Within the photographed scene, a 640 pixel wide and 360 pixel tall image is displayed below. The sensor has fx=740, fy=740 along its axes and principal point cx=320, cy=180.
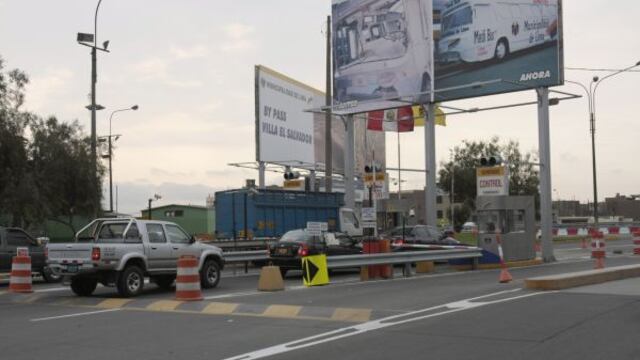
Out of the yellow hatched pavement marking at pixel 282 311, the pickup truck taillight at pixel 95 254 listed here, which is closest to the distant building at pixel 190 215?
the pickup truck taillight at pixel 95 254

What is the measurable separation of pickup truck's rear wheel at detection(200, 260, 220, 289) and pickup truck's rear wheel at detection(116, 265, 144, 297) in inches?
77.4

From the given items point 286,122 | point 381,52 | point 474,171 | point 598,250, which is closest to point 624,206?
point 474,171

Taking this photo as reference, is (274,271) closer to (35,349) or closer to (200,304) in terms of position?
(200,304)

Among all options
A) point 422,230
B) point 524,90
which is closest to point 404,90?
point 524,90

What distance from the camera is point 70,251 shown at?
15.7 meters

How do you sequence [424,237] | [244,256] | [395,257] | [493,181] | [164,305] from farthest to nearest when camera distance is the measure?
[493,181] → [424,237] → [244,256] → [395,257] → [164,305]

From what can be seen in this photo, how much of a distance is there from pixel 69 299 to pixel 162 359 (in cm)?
779

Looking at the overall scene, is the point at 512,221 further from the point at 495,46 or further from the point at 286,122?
the point at 286,122

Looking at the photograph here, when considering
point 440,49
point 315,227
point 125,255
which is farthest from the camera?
point 440,49

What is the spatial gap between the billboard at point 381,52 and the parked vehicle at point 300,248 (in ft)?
33.5

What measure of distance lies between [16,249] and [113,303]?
7033mm

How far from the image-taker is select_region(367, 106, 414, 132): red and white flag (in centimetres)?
3588

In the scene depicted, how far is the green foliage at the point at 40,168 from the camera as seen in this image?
3030 cm

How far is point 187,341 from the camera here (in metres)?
9.88
